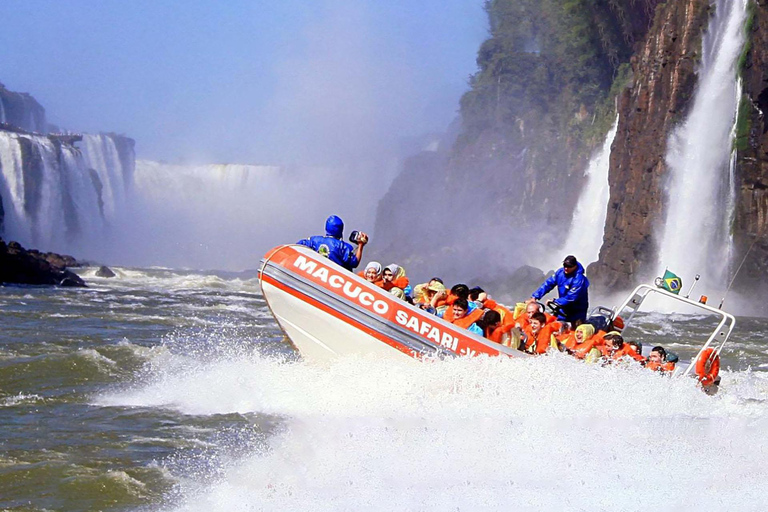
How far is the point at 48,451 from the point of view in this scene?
8195 millimetres

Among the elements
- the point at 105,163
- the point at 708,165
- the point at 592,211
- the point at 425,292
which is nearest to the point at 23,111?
the point at 105,163

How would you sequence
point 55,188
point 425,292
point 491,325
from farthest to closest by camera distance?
point 55,188 < point 425,292 < point 491,325

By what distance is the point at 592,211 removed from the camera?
137 feet

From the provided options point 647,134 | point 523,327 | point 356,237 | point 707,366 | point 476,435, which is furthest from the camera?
point 647,134

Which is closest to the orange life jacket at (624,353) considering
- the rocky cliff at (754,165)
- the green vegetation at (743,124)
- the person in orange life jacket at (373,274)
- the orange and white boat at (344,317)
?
the orange and white boat at (344,317)

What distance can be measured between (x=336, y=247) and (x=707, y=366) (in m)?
4.41

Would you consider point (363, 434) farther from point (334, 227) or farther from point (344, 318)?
point (334, 227)

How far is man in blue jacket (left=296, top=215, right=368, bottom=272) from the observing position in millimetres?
10664

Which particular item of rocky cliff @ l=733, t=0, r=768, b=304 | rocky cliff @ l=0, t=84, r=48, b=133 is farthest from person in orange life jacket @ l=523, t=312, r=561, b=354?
rocky cliff @ l=0, t=84, r=48, b=133

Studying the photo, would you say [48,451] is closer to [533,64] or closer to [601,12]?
[601,12]

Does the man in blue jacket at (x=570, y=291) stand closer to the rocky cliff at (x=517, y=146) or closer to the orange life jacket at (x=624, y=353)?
the orange life jacket at (x=624, y=353)

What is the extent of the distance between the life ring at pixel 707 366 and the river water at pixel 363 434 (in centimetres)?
25

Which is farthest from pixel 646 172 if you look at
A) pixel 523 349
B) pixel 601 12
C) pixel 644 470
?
pixel 644 470

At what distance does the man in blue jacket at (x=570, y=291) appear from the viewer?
1149 centimetres
